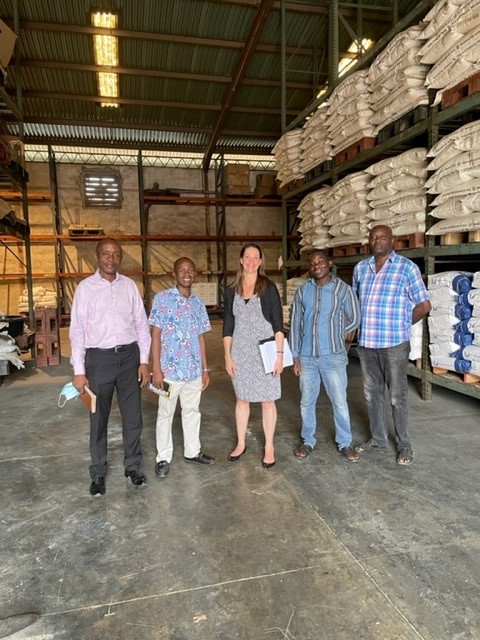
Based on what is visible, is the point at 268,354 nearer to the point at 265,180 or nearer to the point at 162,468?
the point at 162,468

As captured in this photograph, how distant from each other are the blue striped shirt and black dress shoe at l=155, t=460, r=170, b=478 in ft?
4.84

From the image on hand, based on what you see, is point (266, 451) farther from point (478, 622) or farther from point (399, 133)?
point (399, 133)

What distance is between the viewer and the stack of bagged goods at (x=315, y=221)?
766 cm

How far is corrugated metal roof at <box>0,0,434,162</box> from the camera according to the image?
32.1 ft

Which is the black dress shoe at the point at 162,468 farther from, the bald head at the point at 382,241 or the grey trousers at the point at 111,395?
the bald head at the point at 382,241

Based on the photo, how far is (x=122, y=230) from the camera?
14.8m

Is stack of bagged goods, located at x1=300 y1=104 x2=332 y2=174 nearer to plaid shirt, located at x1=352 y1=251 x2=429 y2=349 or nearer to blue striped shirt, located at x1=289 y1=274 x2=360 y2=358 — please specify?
plaid shirt, located at x1=352 y1=251 x2=429 y2=349

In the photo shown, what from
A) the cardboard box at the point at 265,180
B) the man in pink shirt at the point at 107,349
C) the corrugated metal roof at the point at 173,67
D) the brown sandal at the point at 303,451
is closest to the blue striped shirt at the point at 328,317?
the brown sandal at the point at 303,451

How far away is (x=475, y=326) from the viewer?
4531mm

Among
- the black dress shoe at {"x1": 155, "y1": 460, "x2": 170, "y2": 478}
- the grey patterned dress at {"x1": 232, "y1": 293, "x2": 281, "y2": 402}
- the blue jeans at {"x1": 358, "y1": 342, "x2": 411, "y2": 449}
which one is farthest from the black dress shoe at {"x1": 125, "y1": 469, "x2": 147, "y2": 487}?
the blue jeans at {"x1": 358, "y1": 342, "x2": 411, "y2": 449}

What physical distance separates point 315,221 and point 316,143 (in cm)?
133

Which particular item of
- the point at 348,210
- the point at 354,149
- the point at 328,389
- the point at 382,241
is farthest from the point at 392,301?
the point at 354,149

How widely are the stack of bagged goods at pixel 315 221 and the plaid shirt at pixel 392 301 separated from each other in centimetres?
411

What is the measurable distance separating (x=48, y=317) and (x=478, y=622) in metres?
8.04
